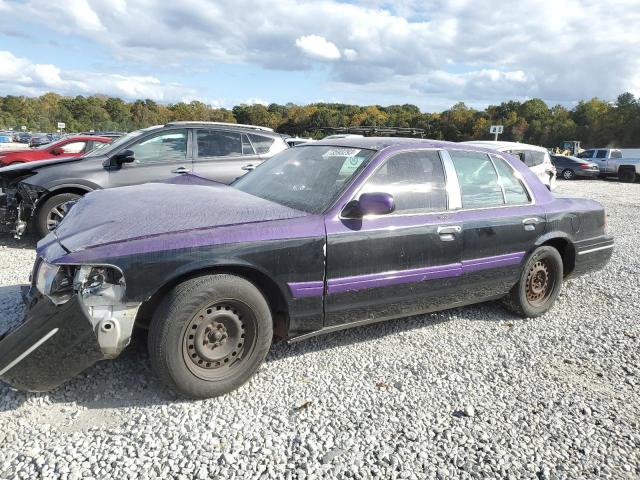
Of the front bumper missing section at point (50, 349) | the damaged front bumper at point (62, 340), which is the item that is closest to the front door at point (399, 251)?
the damaged front bumper at point (62, 340)

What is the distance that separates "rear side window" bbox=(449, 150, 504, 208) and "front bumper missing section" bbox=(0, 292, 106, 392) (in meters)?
2.82

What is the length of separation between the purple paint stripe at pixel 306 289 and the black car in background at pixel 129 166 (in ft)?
12.2

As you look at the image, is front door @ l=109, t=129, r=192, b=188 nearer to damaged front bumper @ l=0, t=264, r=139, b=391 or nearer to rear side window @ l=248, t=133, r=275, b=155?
rear side window @ l=248, t=133, r=275, b=155

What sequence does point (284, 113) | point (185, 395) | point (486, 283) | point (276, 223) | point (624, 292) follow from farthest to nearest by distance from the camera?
point (284, 113)
point (624, 292)
point (486, 283)
point (276, 223)
point (185, 395)

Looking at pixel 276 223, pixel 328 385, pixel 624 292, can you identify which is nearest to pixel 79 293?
pixel 276 223

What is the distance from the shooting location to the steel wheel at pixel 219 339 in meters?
2.72

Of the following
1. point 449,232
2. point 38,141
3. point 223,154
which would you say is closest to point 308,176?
point 449,232

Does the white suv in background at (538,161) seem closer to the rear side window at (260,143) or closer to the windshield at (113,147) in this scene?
the rear side window at (260,143)

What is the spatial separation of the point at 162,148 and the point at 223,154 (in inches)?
33.6

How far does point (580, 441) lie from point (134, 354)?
9.24 feet

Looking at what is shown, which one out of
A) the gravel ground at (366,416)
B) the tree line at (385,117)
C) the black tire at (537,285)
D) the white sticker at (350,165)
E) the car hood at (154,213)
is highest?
the tree line at (385,117)

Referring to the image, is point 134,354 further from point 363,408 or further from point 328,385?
point 363,408

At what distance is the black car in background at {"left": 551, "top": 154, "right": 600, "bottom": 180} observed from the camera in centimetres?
2431

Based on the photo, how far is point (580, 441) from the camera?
2621 mm
